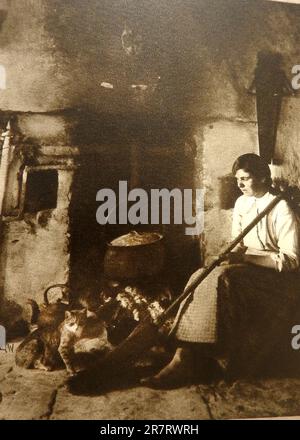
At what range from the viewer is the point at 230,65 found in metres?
2.73

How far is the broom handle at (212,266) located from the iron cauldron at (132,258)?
227 millimetres

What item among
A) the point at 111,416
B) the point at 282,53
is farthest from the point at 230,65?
the point at 111,416

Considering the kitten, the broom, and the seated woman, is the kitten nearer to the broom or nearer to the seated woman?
the broom

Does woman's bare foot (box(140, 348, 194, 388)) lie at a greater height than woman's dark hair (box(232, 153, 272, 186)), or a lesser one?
lesser

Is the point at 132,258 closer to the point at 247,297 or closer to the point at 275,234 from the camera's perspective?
the point at 247,297

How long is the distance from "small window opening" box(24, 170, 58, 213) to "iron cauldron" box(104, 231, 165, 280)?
50 cm

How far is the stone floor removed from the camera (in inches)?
87.4

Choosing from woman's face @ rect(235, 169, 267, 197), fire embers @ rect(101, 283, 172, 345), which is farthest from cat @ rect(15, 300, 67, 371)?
woman's face @ rect(235, 169, 267, 197)

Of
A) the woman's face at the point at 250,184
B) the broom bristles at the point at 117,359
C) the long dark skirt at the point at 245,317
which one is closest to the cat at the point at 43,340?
the broom bristles at the point at 117,359

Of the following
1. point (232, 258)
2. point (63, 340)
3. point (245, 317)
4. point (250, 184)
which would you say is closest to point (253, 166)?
point (250, 184)

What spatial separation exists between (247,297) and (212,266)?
0.30 metres

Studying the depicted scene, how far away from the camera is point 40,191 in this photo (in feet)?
8.21

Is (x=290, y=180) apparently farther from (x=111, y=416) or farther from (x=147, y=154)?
(x=111, y=416)

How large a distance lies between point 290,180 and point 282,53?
95 centimetres
